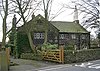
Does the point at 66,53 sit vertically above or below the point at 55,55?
above

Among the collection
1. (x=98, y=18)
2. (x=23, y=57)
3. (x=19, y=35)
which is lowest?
(x=23, y=57)

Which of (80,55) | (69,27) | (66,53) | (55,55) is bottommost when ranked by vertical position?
(80,55)

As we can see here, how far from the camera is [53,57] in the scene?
79.5 ft

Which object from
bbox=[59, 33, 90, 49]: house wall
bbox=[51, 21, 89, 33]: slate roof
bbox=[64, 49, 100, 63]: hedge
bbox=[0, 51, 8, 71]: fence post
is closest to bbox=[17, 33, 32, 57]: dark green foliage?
bbox=[64, 49, 100, 63]: hedge

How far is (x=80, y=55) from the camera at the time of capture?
25.1 m

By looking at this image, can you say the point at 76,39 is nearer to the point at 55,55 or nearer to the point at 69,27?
the point at 69,27

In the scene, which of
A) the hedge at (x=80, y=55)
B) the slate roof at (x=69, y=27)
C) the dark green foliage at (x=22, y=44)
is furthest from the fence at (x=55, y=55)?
the slate roof at (x=69, y=27)

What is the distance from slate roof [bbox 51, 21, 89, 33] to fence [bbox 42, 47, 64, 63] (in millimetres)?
34553

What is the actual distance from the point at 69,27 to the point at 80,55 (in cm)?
3921

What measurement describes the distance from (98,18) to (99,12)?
38.1 inches

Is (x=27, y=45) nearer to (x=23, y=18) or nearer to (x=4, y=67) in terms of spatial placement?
(x=23, y=18)

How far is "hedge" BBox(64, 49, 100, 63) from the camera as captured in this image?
77.5 ft

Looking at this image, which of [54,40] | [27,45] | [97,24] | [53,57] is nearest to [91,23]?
[97,24]

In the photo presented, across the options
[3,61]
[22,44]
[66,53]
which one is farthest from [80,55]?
[22,44]
